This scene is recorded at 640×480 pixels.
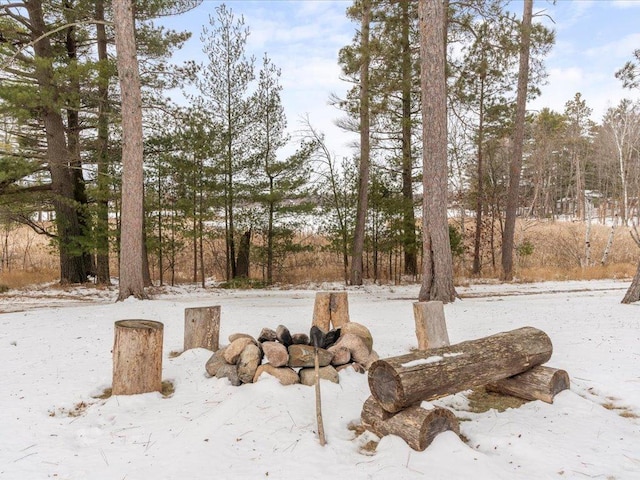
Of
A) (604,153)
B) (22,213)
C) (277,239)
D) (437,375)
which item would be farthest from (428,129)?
(604,153)

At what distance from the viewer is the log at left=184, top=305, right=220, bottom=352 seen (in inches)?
220

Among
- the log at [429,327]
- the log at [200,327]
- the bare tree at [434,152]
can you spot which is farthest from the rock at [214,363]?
the bare tree at [434,152]

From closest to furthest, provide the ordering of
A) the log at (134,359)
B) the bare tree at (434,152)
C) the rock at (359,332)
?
1. the log at (134,359)
2. the rock at (359,332)
3. the bare tree at (434,152)

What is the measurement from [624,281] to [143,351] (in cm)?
1503

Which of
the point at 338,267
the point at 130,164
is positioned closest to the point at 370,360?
the point at 130,164

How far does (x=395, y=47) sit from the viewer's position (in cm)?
1234

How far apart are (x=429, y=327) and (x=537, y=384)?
5.04ft

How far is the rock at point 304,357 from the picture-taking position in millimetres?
4578

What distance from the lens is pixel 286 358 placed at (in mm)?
4543

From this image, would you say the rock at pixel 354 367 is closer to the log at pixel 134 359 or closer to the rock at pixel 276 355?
the rock at pixel 276 355

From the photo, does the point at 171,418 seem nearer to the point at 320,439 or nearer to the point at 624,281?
the point at 320,439

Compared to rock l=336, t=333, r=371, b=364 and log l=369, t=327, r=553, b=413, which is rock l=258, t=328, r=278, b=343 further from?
log l=369, t=327, r=553, b=413

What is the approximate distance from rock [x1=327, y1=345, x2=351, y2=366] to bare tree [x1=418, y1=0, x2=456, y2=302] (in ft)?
14.9

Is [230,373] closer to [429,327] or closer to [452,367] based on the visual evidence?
[452,367]
